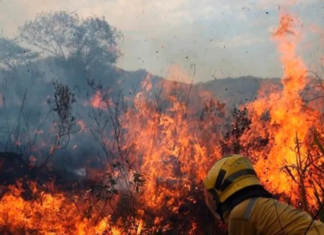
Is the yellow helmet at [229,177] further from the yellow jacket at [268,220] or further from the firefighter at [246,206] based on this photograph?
the yellow jacket at [268,220]

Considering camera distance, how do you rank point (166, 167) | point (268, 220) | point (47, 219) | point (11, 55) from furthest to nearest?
point (11, 55)
point (166, 167)
point (47, 219)
point (268, 220)

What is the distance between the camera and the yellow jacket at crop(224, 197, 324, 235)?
91.9 inches

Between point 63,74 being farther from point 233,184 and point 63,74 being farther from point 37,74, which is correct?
point 233,184

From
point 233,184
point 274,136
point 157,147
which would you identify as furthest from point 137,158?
point 233,184

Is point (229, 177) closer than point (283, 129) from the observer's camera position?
Yes

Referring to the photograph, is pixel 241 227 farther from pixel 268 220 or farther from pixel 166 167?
pixel 166 167

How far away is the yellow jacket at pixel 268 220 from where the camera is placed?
2334 millimetres

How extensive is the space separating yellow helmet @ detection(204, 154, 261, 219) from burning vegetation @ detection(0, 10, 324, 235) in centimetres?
363

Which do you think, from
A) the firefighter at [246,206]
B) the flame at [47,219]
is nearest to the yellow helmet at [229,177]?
the firefighter at [246,206]

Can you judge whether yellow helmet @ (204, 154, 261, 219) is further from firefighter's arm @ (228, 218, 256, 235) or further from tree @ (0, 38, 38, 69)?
tree @ (0, 38, 38, 69)

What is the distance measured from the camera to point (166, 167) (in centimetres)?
1488

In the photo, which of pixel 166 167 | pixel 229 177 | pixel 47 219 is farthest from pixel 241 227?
pixel 166 167

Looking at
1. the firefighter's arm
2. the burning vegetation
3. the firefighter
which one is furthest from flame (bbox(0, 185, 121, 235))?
the firefighter's arm

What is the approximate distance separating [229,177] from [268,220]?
352 millimetres
